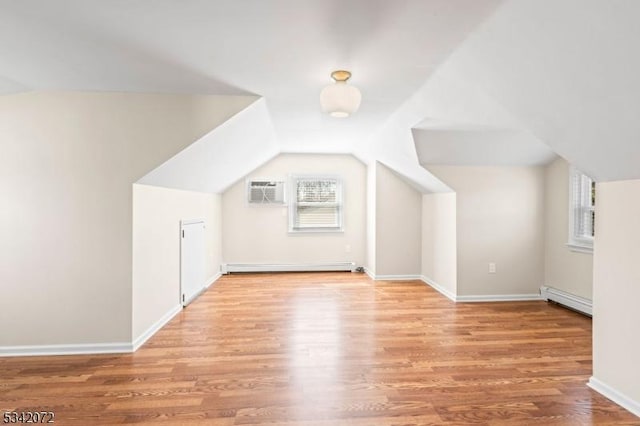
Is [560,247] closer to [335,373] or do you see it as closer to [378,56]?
[335,373]

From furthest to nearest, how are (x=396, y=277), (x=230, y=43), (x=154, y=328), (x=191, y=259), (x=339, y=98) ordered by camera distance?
(x=396, y=277), (x=191, y=259), (x=154, y=328), (x=339, y=98), (x=230, y=43)

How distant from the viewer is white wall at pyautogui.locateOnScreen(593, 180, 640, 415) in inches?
78.9

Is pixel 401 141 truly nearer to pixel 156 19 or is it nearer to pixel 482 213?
pixel 482 213

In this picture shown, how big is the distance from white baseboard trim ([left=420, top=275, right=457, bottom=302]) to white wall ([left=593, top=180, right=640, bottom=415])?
2.15 meters

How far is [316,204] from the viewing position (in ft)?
20.4

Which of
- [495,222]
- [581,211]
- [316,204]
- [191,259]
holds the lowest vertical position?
[191,259]

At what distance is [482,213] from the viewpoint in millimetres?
4375

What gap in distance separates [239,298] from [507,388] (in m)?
3.22

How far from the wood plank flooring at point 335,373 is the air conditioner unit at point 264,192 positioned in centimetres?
259

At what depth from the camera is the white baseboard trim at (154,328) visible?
290 cm

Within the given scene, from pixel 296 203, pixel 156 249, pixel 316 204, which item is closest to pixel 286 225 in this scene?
pixel 296 203

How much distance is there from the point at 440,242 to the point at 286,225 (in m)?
2.70

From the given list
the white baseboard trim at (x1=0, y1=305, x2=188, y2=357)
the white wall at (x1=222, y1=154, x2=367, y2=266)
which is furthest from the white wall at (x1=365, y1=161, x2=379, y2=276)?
the white baseboard trim at (x1=0, y1=305, x2=188, y2=357)

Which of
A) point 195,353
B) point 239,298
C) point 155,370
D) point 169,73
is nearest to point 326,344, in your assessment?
point 195,353
